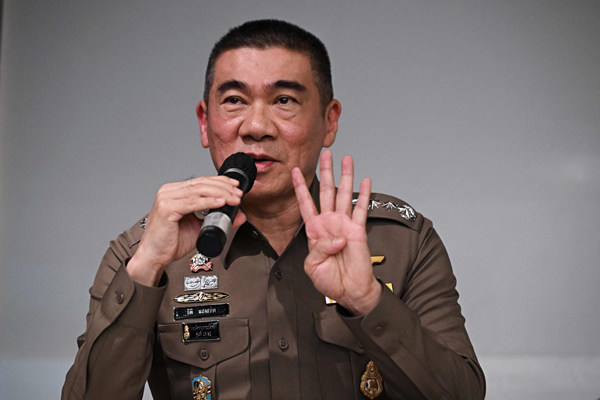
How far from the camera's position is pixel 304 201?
4.39ft

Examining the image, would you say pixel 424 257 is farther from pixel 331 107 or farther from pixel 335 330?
pixel 331 107

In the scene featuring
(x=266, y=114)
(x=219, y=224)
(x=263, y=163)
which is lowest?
(x=219, y=224)

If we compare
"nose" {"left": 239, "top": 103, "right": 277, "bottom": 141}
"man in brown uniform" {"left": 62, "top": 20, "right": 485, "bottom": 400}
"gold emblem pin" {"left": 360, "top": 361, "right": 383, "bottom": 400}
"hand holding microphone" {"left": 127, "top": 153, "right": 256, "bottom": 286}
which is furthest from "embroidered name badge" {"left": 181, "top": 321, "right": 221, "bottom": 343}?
"nose" {"left": 239, "top": 103, "right": 277, "bottom": 141}

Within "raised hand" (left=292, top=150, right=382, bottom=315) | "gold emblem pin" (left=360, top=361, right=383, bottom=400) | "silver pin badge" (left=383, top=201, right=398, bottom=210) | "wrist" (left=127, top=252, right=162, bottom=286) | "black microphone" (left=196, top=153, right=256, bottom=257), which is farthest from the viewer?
"silver pin badge" (left=383, top=201, right=398, bottom=210)

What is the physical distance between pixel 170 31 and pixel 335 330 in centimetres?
195

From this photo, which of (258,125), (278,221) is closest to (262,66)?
(258,125)

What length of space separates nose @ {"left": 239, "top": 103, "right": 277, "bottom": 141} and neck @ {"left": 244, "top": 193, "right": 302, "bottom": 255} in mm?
215

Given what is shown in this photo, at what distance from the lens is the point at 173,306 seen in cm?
160

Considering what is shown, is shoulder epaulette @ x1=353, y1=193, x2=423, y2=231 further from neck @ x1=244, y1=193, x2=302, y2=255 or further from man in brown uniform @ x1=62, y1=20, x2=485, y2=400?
neck @ x1=244, y1=193, x2=302, y2=255

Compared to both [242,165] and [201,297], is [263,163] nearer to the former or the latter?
[242,165]

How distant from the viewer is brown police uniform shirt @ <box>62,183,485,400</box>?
1.29 metres

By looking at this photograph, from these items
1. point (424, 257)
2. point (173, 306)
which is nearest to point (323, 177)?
point (424, 257)

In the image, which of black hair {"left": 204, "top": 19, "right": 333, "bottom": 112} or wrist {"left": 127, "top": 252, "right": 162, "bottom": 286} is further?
black hair {"left": 204, "top": 19, "right": 333, "bottom": 112}

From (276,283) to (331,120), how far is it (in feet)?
1.81
